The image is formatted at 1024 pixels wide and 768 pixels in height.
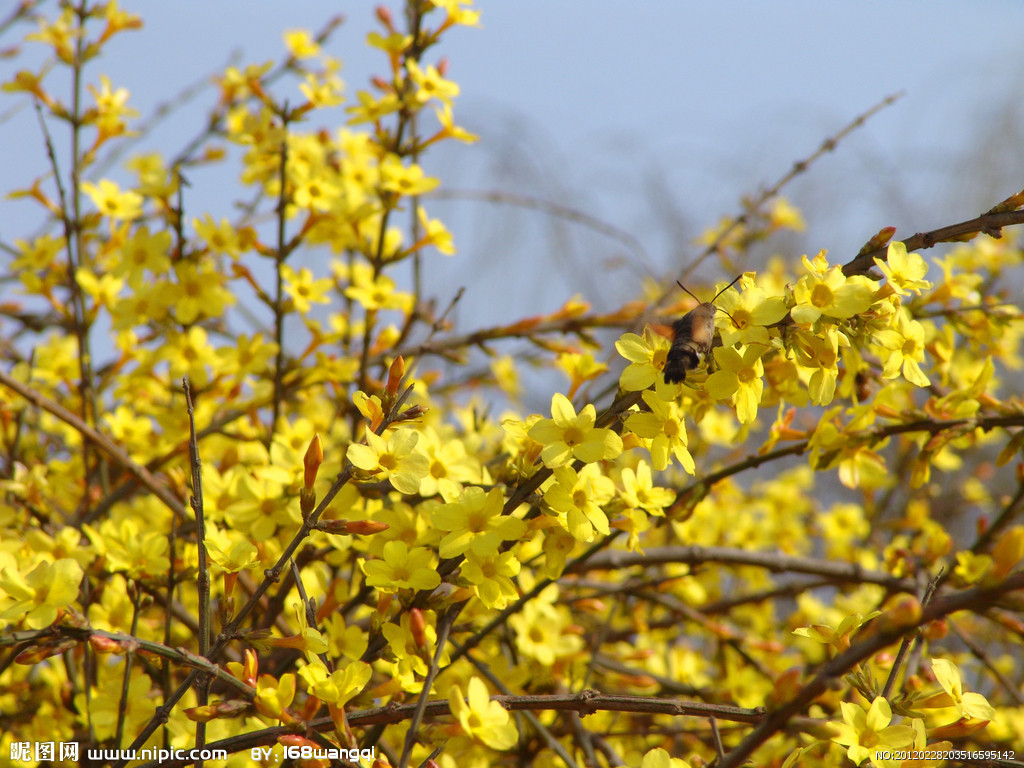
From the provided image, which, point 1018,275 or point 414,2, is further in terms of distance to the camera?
point 1018,275

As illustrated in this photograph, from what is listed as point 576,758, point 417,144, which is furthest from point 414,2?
point 576,758

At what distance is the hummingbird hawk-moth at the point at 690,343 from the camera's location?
903 mm

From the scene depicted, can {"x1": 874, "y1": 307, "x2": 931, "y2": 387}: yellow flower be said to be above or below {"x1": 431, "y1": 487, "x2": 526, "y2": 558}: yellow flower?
above

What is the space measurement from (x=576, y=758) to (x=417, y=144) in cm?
128

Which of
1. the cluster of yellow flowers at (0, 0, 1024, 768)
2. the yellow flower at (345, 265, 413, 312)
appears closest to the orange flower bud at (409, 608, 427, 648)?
the cluster of yellow flowers at (0, 0, 1024, 768)

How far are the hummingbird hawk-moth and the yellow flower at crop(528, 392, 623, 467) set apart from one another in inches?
4.1

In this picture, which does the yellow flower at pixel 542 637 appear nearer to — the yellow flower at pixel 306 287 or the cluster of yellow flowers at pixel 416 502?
the cluster of yellow flowers at pixel 416 502

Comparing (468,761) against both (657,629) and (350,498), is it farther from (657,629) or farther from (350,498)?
(657,629)

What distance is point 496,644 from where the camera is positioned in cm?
173

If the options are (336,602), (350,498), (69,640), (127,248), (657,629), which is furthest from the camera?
(657,629)

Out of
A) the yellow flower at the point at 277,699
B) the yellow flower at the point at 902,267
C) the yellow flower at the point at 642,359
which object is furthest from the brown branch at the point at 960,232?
the yellow flower at the point at 277,699

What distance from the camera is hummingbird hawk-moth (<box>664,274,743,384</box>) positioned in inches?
35.6

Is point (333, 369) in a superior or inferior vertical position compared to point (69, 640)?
superior

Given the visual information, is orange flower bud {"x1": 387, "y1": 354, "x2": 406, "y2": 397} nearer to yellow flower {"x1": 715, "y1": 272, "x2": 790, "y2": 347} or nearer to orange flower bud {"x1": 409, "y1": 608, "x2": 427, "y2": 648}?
orange flower bud {"x1": 409, "y1": 608, "x2": 427, "y2": 648}
